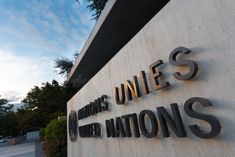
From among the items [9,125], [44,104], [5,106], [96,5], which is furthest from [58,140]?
[5,106]

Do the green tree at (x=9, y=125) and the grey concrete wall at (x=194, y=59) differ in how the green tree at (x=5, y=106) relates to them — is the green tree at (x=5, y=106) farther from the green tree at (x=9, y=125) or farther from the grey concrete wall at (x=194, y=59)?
the grey concrete wall at (x=194, y=59)

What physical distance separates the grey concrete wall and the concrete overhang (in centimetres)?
86

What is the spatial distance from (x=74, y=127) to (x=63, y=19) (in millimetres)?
5776

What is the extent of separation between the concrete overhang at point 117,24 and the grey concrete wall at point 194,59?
0.86m

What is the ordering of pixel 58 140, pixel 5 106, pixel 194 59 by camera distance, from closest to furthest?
pixel 194 59 → pixel 58 140 → pixel 5 106

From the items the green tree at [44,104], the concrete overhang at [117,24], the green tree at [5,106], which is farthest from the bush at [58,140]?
the green tree at [5,106]

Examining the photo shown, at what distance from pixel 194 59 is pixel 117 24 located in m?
2.29

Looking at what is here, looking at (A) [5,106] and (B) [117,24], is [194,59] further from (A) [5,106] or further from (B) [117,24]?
(A) [5,106]

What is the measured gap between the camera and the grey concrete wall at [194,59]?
47.9 inches

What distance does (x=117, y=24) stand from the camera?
3412mm

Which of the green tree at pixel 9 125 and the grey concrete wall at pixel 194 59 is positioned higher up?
the green tree at pixel 9 125

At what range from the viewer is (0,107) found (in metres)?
45.1

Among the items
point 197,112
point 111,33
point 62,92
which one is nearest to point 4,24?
point 111,33

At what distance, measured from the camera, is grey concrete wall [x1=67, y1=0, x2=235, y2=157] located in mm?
1218
